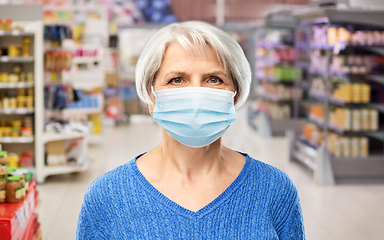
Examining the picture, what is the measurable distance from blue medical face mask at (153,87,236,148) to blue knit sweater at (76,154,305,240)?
19 centimetres

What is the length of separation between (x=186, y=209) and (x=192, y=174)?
0.14 m

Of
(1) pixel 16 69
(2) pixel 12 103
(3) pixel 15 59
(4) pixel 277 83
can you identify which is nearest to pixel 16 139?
(2) pixel 12 103

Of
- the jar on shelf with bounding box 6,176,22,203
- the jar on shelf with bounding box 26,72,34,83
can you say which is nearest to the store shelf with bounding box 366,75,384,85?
the jar on shelf with bounding box 26,72,34,83

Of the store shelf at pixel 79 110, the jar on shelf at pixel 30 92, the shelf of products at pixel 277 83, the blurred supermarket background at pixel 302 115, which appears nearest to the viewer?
the blurred supermarket background at pixel 302 115

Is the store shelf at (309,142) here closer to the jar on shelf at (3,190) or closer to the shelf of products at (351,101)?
the shelf of products at (351,101)

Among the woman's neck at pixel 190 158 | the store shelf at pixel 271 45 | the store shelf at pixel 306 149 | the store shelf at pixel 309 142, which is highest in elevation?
the store shelf at pixel 271 45

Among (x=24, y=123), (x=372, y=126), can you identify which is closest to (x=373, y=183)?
(x=372, y=126)

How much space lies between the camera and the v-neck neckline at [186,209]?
1.59 metres

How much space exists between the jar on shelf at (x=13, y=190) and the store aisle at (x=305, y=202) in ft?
4.94

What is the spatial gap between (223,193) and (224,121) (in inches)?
9.9

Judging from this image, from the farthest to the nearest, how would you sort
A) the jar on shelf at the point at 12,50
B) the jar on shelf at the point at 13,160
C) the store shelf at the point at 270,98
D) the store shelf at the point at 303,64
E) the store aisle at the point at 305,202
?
1. the store shelf at the point at 270,98
2. the store shelf at the point at 303,64
3. the jar on shelf at the point at 12,50
4. the jar on shelf at the point at 13,160
5. the store aisle at the point at 305,202

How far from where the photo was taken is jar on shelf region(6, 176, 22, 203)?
3006 millimetres

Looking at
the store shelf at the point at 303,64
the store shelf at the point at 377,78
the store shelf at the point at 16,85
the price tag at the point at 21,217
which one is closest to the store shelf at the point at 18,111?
the store shelf at the point at 16,85

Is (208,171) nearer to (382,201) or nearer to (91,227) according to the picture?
(91,227)
